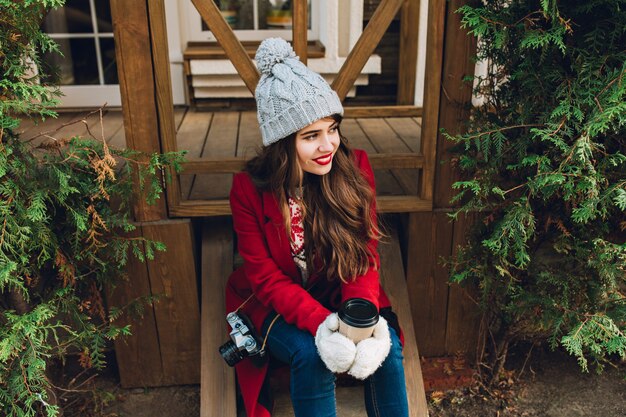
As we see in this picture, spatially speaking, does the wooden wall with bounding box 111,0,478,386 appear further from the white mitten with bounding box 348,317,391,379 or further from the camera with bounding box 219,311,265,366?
the white mitten with bounding box 348,317,391,379

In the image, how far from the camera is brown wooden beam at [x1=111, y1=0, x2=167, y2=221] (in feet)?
7.29

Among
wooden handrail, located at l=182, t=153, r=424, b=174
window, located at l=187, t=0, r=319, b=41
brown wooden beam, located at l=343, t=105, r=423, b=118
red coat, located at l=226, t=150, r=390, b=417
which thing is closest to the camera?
red coat, located at l=226, t=150, r=390, b=417

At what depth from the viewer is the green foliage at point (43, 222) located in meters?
1.94

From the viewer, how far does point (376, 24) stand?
230cm

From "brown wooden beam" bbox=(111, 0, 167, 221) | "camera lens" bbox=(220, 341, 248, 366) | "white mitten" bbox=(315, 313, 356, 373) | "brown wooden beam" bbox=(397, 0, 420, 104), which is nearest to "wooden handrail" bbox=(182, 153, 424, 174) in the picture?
"brown wooden beam" bbox=(111, 0, 167, 221)

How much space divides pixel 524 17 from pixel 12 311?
1.94 m

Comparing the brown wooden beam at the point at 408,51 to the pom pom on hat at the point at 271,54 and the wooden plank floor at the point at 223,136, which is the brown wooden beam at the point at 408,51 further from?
the pom pom on hat at the point at 271,54

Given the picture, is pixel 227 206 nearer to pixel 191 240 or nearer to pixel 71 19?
pixel 191 240

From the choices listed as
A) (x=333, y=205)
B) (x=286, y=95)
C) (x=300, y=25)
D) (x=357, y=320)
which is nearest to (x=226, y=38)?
(x=300, y=25)

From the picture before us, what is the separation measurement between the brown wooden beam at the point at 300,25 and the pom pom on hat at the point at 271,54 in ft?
0.97

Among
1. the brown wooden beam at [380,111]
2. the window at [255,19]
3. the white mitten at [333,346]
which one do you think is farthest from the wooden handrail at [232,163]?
the window at [255,19]

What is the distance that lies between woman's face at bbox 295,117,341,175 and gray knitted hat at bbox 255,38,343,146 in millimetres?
50

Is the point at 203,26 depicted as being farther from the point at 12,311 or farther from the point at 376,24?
the point at 12,311

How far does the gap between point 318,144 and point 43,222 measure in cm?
96
